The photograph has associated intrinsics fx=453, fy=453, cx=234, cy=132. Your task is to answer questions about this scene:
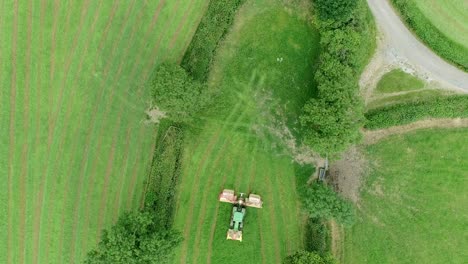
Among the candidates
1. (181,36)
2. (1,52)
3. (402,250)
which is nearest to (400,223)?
(402,250)

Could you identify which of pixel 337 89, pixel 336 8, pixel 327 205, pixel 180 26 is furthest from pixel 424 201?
pixel 180 26

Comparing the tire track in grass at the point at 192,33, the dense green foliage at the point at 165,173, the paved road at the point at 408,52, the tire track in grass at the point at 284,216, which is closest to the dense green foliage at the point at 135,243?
the dense green foliage at the point at 165,173

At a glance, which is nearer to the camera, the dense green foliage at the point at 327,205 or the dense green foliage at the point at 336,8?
the dense green foliage at the point at 336,8

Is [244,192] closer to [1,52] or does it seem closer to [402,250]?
[402,250]

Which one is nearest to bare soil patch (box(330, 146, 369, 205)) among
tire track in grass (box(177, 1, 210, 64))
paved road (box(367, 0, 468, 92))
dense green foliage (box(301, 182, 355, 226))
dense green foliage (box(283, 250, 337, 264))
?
dense green foliage (box(301, 182, 355, 226))

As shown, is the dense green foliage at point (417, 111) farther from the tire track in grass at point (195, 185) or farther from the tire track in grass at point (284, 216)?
the tire track in grass at point (195, 185)

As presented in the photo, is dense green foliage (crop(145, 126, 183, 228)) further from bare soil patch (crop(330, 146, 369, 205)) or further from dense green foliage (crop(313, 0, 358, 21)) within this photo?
dense green foliage (crop(313, 0, 358, 21))
